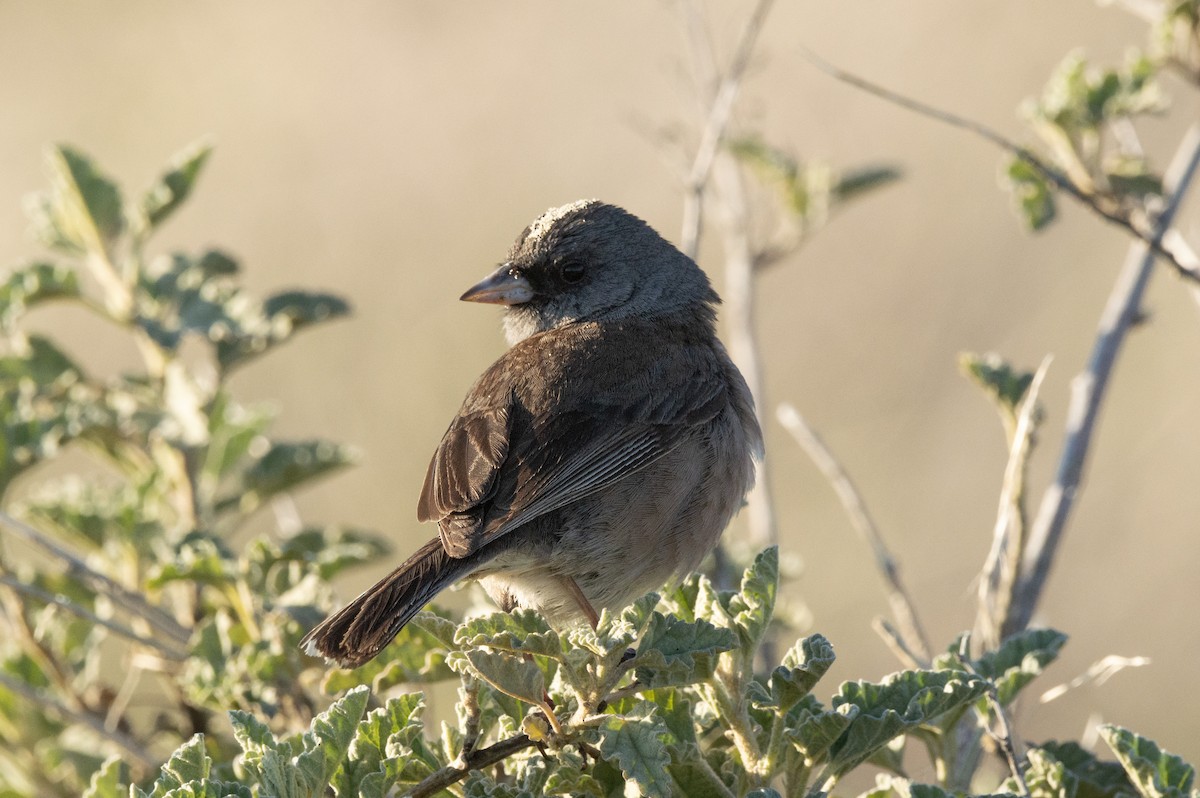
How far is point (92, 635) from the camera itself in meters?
3.38

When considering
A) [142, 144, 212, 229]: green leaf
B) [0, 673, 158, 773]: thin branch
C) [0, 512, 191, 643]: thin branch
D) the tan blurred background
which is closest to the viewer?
[0, 673, 158, 773]: thin branch

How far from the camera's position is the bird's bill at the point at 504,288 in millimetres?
3883

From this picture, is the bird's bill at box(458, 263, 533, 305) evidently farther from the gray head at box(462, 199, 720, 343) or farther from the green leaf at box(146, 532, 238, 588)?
the green leaf at box(146, 532, 238, 588)

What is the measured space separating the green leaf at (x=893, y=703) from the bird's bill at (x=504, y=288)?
204 centimetres

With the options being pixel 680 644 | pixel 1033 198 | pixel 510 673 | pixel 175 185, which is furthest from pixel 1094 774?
pixel 175 185

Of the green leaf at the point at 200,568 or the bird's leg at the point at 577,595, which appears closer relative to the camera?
the green leaf at the point at 200,568

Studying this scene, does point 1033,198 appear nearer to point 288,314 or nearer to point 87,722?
point 288,314

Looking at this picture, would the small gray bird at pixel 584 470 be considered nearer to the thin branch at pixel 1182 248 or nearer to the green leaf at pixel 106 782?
the green leaf at pixel 106 782

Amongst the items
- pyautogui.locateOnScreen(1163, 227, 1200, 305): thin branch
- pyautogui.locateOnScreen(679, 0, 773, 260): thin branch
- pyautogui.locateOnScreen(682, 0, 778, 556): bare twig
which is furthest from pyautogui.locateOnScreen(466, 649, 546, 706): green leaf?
pyautogui.locateOnScreen(1163, 227, 1200, 305): thin branch

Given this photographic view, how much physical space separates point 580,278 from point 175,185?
114 cm

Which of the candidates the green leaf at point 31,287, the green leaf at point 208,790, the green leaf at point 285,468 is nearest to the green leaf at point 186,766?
the green leaf at point 208,790

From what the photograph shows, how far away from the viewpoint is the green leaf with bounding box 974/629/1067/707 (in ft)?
7.49

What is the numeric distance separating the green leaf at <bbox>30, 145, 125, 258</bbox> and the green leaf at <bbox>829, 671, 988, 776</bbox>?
248 centimetres

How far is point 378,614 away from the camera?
2.45 meters
